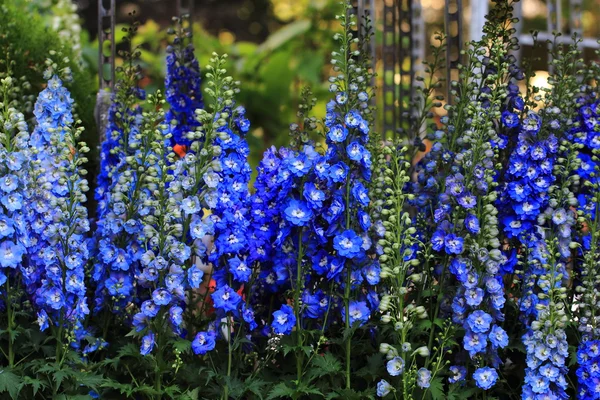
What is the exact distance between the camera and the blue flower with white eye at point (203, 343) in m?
3.37

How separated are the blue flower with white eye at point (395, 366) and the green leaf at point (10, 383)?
1396mm

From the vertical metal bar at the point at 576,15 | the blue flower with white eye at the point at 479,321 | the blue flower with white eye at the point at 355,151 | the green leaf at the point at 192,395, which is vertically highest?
the vertical metal bar at the point at 576,15

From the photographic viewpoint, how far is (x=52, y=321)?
3516 mm

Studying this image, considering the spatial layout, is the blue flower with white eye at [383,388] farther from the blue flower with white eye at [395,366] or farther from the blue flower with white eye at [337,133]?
the blue flower with white eye at [337,133]

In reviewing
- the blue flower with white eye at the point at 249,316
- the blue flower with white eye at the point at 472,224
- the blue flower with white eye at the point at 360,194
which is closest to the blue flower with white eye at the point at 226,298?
the blue flower with white eye at the point at 249,316

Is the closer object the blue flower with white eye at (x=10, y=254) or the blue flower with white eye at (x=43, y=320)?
the blue flower with white eye at (x=10, y=254)

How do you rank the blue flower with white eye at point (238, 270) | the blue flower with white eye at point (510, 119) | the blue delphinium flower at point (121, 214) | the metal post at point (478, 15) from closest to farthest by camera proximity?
the blue flower with white eye at point (238, 270)
the blue delphinium flower at point (121, 214)
the blue flower with white eye at point (510, 119)
the metal post at point (478, 15)

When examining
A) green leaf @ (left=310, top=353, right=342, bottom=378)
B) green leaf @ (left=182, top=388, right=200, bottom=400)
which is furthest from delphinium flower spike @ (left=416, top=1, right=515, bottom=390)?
green leaf @ (left=182, top=388, right=200, bottom=400)

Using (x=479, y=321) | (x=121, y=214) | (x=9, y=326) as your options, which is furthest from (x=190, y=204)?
(x=479, y=321)

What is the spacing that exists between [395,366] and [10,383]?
4.77 ft

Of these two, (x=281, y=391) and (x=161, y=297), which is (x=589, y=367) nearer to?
(x=281, y=391)

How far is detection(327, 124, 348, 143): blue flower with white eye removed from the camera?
3.31 meters

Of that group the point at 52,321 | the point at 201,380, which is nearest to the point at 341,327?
the point at 201,380

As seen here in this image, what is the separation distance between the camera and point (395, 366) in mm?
3215
